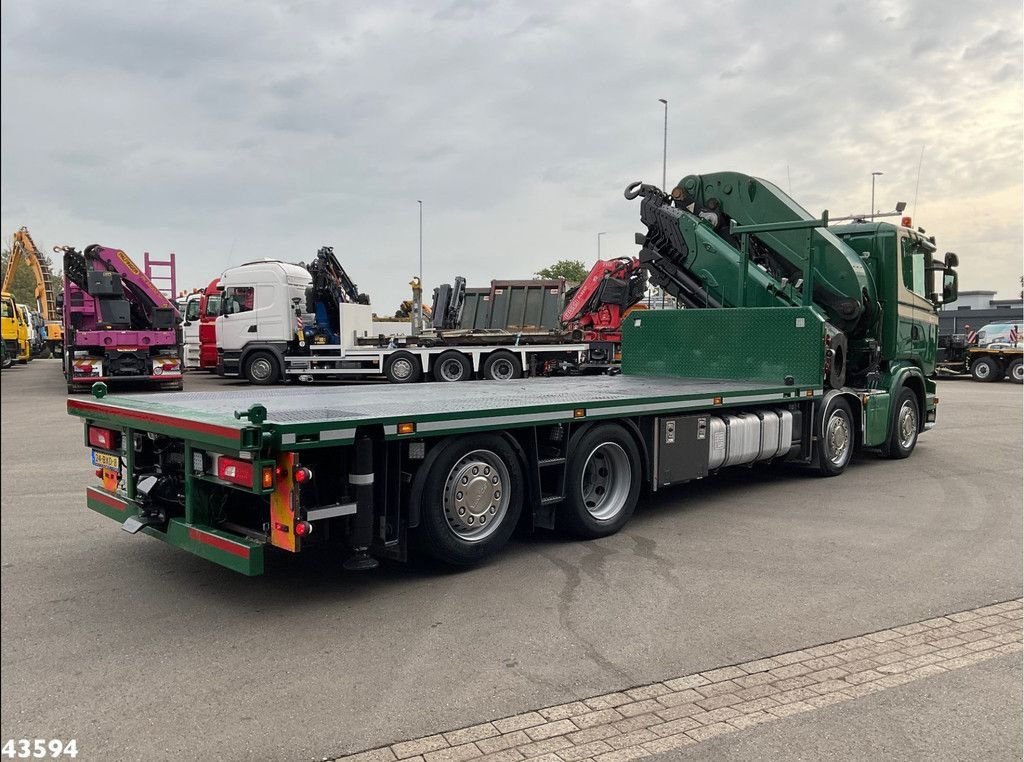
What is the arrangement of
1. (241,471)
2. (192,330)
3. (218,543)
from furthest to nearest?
(192,330) < (218,543) < (241,471)

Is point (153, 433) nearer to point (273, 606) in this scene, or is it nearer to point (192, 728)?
point (273, 606)

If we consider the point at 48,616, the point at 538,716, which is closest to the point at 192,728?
the point at 538,716

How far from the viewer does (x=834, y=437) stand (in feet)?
31.6

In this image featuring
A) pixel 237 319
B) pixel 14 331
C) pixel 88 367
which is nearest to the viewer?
pixel 88 367

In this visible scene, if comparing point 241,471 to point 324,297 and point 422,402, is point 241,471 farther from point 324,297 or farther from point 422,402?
point 324,297

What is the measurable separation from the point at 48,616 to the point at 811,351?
7754mm

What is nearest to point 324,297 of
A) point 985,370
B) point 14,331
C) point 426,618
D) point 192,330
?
point 192,330

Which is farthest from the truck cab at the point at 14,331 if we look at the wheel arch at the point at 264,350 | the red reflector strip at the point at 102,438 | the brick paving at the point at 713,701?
the brick paving at the point at 713,701

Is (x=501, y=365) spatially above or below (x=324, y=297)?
below

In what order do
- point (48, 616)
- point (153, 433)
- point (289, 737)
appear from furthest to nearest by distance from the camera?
point (153, 433) → point (48, 616) → point (289, 737)

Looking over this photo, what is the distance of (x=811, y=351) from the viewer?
9367 mm

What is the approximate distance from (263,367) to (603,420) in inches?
692

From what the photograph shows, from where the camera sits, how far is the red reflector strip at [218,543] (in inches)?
183

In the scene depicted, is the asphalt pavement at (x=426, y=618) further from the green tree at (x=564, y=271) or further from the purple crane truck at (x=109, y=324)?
the green tree at (x=564, y=271)
